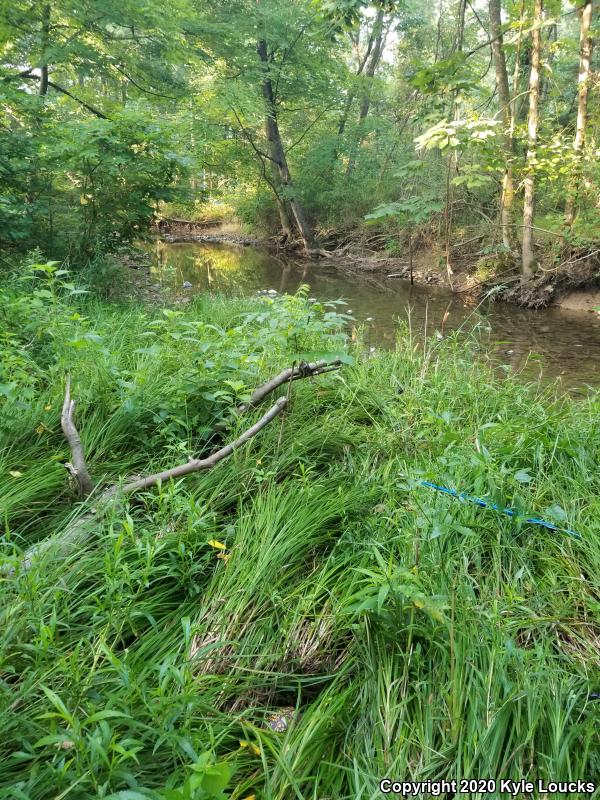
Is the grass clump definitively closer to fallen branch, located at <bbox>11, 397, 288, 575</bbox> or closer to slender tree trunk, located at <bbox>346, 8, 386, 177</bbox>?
fallen branch, located at <bbox>11, 397, 288, 575</bbox>

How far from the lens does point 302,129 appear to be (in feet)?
59.4

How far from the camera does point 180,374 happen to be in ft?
9.86

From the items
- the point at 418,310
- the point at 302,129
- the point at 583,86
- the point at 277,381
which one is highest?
the point at 302,129

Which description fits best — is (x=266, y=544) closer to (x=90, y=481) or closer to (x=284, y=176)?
(x=90, y=481)

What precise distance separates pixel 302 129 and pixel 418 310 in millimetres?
12696

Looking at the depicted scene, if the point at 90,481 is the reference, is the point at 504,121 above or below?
above

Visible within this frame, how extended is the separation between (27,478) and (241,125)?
50.6 feet

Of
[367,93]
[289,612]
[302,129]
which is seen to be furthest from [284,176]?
[289,612]

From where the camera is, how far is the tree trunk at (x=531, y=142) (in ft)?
26.2

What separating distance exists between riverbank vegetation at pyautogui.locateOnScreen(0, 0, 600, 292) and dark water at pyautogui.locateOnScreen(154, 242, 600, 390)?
1270 millimetres

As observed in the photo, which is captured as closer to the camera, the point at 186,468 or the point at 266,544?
the point at 266,544

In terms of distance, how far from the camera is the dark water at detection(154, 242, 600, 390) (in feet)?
20.3

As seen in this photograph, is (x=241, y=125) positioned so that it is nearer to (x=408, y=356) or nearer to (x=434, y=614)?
(x=408, y=356)

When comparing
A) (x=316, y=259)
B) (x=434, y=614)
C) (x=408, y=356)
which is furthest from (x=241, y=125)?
(x=434, y=614)
